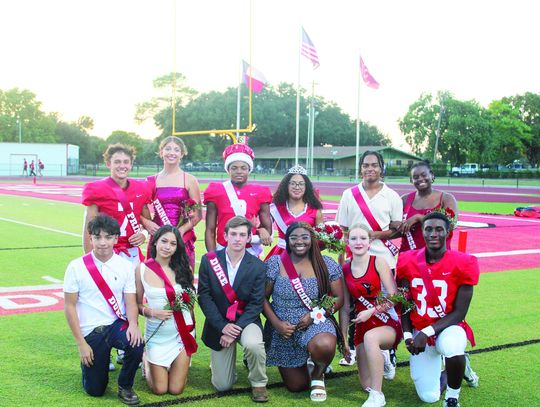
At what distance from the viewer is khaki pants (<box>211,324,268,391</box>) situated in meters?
4.64

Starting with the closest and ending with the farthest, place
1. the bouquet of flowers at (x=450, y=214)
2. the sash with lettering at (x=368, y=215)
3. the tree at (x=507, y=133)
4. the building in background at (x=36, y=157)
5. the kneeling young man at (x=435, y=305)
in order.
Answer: the kneeling young man at (x=435, y=305)
the bouquet of flowers at (x=450, y=214)
the sash with lettering at (x=368, y=215)
the building in background at (x=36, y=157)
the tree at (x=507, y=133)

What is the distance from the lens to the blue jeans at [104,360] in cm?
458

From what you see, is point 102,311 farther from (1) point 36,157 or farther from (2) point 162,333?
(1) point 36,157

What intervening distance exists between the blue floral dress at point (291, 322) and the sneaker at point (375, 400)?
0.54 meters

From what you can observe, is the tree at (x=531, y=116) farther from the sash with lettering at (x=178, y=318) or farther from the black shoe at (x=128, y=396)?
the black shoe at (x=128, y=396)

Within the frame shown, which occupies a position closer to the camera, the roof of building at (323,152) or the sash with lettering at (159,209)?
the sash with lettering at (159,209)

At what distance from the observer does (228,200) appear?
5.60m

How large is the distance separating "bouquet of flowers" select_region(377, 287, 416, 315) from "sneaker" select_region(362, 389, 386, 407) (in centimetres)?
62

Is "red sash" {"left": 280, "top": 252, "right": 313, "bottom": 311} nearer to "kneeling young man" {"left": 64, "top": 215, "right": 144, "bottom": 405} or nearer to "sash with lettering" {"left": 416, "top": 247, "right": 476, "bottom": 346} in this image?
"sash with lettering" {"left": 416, "top": 247, "right": 476, "bottom": 346}

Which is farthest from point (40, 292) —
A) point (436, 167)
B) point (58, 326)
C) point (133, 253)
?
point (436, 167)

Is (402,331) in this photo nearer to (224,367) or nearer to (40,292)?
(224,367)

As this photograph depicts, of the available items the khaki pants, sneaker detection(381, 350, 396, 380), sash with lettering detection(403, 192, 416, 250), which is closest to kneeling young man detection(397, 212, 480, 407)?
sneaker detection(381, 350, 396, 380)

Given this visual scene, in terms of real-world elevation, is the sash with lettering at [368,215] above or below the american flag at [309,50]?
below

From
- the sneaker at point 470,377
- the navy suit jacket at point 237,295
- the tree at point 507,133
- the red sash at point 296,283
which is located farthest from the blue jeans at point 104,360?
the tree at point 507,133
